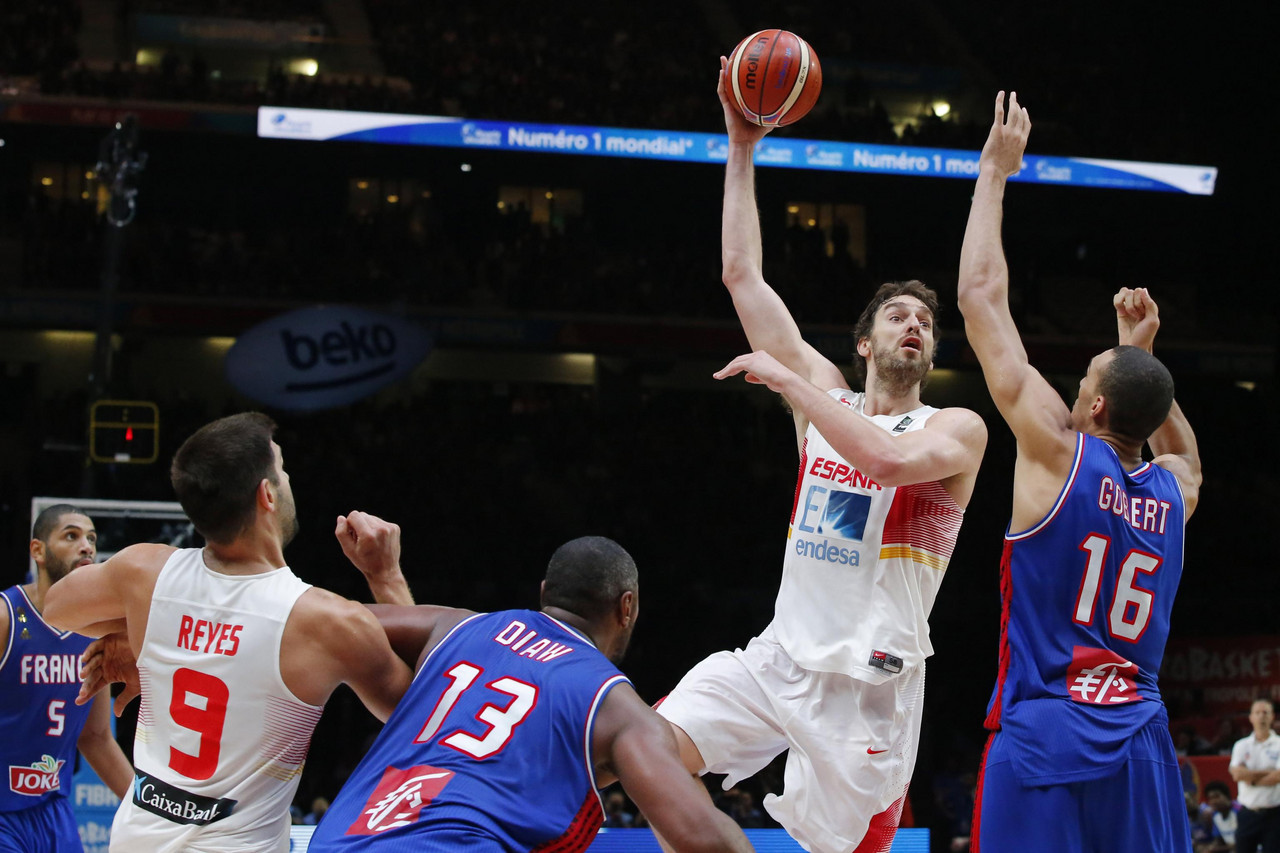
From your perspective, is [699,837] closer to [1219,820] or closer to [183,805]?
[183,805]

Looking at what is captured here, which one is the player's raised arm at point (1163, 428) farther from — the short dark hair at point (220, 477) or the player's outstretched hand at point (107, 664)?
the player's outstretched hand at point (107, 664)

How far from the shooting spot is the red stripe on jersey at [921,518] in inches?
171

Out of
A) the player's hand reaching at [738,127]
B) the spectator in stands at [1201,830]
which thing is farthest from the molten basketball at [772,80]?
the spectator in stands at [1201,830]

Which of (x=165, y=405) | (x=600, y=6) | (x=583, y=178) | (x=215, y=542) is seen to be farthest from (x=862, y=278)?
(x=215, y=542)

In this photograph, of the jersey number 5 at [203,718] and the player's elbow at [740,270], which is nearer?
the jersey number 5 at [203,718]

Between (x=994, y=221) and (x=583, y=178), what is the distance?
17654mm

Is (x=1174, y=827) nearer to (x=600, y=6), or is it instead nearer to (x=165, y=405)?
(x=165, y=405)

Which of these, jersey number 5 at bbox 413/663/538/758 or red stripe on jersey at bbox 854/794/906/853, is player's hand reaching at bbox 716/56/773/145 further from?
jersey number 5 at bbox 413/663/538/758

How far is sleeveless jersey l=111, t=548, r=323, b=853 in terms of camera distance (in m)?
2.98

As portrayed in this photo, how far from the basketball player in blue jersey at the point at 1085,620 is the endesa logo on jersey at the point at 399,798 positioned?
173cm

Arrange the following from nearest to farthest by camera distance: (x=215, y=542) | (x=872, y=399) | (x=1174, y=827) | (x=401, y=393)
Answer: (x=215, y=542)
(x=1174, y=827)
(x=872, y=399)
(x=401, y=393)

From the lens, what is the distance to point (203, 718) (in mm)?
2996

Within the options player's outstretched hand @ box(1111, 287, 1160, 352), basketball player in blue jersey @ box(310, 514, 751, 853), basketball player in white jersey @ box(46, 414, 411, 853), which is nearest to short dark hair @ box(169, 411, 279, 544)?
basketball player in white jersey @ box(46, 414, 411, 853)

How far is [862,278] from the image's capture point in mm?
20094
